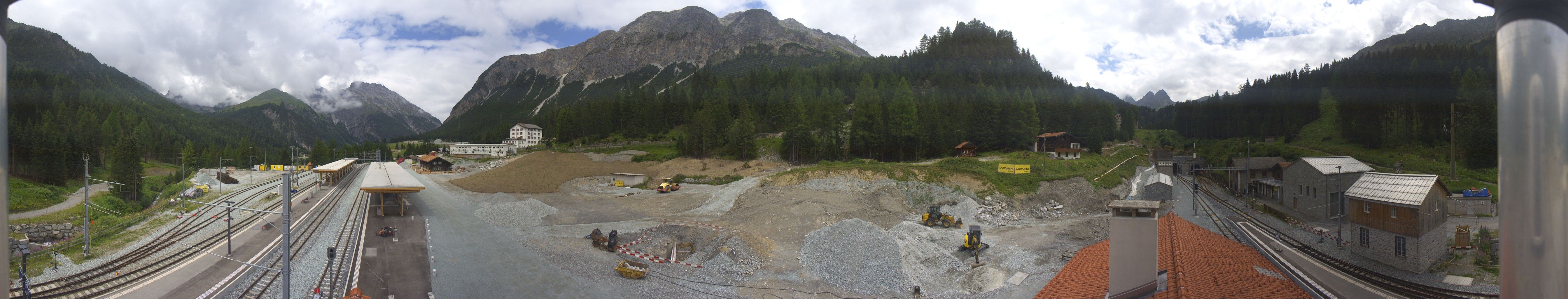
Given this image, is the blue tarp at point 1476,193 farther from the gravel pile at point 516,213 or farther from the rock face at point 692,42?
the rock face at point 692,42

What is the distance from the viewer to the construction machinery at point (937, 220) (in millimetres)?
23641

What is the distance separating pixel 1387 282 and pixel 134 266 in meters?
24.9

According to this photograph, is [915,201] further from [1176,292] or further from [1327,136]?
[1176,292]

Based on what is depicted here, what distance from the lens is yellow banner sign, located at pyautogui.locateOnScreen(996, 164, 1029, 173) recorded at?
30750 millimetres

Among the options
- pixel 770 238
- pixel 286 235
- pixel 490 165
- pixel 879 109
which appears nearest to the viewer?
pixel 286 235

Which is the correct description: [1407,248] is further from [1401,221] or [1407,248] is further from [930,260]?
[930,260]

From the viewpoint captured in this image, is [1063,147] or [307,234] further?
[1063,147]

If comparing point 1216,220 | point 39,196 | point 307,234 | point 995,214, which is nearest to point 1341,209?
point 1216,220

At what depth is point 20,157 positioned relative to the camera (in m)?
13.1

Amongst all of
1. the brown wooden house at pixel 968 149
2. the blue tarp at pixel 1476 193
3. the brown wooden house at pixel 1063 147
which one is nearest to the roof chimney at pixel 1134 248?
the blue tarp at pixel 1476 193

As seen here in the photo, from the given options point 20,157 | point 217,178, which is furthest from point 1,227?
point 217,178

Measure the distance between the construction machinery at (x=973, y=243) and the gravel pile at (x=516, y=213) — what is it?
56.1 feet

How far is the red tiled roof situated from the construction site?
15.7 feet

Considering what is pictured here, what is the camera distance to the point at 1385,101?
25.1ft
